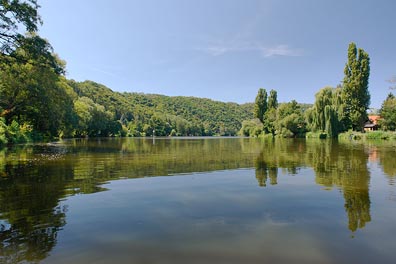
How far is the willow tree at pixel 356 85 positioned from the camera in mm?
65250

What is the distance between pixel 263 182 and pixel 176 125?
173613 mm

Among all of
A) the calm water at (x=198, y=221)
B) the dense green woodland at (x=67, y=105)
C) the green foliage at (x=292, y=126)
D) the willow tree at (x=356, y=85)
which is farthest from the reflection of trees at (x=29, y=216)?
the green foliage at (x=292, y=126)

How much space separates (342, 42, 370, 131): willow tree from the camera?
214 feet

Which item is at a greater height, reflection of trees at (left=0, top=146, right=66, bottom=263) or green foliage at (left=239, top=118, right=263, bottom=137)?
green foliage at (left=239, top=118, right=263, bottom=137)

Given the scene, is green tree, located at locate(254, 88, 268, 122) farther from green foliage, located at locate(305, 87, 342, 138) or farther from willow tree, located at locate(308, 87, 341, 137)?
green foliage, located at locate(305, 87, 342, 138)

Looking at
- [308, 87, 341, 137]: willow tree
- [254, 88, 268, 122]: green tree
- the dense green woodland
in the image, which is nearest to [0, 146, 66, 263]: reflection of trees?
the dense green woodland

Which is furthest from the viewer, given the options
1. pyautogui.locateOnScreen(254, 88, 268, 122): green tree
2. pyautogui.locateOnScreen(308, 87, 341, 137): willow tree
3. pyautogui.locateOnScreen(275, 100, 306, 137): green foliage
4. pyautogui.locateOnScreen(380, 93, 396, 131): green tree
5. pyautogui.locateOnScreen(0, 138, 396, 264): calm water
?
pyautogui.locateOnScreen(254, 88, 268, 122): green tree

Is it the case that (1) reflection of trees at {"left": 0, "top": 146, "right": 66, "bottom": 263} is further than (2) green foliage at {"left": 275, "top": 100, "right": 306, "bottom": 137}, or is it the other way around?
(2) green foliage at {"left": 275, "top": 100, "right": 306, "bottom": 137}

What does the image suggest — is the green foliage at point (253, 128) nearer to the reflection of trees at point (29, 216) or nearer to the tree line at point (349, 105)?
the tree line at point (349, 105)

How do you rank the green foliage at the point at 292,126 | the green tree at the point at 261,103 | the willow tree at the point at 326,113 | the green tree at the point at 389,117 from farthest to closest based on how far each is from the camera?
the green tree at the point at 261,103 < the green foliage at the point at 292,126 < the green tree at the point at 389,117 < the willow tree at the point at 326,113

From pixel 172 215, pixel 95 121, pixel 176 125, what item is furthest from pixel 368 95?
pixel 176 125

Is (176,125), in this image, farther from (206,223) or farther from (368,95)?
(206,223)

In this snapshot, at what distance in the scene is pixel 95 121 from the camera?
9525 centimetres

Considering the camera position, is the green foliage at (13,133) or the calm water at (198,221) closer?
the calm water at (198,221)
